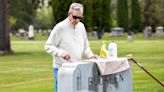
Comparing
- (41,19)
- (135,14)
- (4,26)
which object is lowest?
(41,19)

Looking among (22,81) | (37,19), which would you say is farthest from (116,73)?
(37,19)

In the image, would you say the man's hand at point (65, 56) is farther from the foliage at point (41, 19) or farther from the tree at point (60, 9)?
the foliage at point (41, 19)

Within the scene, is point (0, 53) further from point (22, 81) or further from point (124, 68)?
point (124, 68)

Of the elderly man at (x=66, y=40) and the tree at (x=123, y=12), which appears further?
the tree at (x=123, y=12)

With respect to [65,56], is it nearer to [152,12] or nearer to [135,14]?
[135,14]

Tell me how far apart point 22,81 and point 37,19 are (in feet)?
338

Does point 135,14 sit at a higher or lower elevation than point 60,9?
lower

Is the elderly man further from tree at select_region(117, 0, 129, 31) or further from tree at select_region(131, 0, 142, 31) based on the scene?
tree at select_region(131, 0, 142, 31)

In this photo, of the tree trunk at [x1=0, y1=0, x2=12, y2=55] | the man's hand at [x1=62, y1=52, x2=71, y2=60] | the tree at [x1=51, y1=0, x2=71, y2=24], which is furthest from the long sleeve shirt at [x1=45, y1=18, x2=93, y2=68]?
the tree at [x1=51, y1=0, x2=71, y2=24]

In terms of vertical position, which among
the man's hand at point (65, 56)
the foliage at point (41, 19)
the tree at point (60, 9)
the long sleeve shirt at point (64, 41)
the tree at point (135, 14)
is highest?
the long sleeve shirt at point (64, 41)

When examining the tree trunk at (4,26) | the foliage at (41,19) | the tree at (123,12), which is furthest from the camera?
the foliage at (41,19)

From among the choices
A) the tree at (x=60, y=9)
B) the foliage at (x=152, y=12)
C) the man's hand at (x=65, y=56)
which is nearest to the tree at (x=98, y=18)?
the tree at (x=60, y=9)

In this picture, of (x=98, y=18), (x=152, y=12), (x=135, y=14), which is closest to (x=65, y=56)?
(x=98, y=18)

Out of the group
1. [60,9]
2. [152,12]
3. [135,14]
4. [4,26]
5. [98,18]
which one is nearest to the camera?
[4,26]
